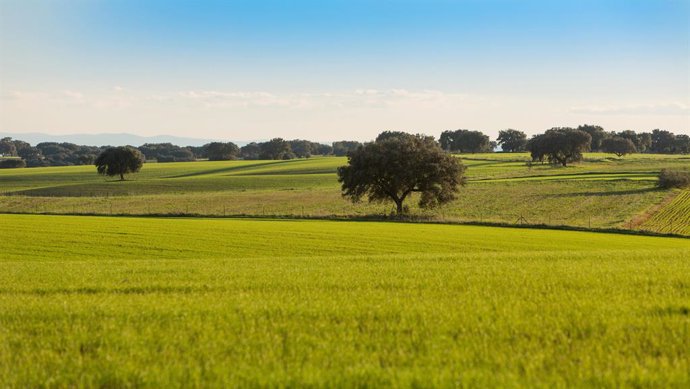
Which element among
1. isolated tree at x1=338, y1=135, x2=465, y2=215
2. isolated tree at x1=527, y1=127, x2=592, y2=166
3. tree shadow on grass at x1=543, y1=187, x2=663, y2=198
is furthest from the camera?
isolated tree at x1=527, y1=127, x2=592, y2=166

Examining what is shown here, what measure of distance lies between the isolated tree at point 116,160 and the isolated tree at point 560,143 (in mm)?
100665

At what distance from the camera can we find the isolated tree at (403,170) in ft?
200

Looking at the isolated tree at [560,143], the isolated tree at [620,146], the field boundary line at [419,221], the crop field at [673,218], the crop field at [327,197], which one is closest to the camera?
the field boundary line at [419,221]

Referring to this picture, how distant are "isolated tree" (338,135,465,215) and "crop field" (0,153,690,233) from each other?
2999 millimetres

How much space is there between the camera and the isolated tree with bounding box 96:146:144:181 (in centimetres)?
11484

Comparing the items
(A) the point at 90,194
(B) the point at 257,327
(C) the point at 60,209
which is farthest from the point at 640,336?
(A) the point at 90,194

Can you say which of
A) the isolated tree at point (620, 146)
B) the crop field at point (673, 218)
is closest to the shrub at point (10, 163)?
the crop field at point (673, 218)

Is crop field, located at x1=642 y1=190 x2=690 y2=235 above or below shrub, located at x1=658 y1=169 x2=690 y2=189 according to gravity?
below

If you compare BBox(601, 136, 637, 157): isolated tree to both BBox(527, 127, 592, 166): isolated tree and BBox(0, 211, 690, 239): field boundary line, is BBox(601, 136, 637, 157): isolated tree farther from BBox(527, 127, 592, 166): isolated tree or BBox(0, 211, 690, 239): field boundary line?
BBox(0, 211, 690, 239): field boundary line

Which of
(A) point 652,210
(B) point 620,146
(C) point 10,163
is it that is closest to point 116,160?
(C) point 10,163

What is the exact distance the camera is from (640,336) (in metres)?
6.55

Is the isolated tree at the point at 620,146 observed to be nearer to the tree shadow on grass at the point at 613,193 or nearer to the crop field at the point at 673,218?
the tree shadow on grass at the point at 613,193

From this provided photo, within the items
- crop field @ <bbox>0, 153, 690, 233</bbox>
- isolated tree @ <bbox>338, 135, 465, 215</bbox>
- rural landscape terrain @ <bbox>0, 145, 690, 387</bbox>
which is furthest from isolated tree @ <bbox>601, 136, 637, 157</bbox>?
rural landscape terrain @ <bbox>0, 145, 690, 387</bbox>

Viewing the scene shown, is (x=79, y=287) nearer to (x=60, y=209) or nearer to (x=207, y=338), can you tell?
(x=207, y=338)
